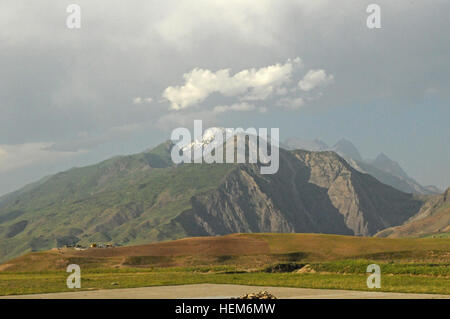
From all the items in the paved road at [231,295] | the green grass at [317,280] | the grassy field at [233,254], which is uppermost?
the paved road at [231,295]

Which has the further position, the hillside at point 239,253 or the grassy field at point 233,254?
the hillside at point 239,253

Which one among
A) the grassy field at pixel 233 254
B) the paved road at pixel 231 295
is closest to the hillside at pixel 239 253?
the grassy field at pixel 233 254

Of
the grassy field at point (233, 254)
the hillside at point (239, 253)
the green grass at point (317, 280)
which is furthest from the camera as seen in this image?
the hillside at point (239, 253)

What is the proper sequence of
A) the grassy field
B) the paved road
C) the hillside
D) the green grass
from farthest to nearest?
the hillside
the grassy field
the green grass
the paved road

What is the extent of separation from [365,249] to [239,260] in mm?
33333

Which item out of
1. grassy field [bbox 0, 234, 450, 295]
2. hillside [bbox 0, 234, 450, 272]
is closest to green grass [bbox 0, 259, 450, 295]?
grassy field [bbox 0, 234, 450, 295]

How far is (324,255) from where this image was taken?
415ft

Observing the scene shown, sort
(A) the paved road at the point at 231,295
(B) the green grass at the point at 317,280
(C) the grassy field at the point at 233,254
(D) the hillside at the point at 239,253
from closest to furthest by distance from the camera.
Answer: (A) the paved road at the point at 231,295 → (B) the green grass at the point at 317,280 → (C) the grassy field at the point at 233,254 → (D) the hillside at the point at 239,253

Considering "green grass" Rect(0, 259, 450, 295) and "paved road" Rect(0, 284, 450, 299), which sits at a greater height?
"paved road" Rect(0, 284, 450, 299)

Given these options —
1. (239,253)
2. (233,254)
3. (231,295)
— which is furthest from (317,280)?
(239,253)

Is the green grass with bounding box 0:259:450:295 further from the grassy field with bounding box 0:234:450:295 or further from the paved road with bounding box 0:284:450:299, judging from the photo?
the grassy field with bounding box 0:234:450:295

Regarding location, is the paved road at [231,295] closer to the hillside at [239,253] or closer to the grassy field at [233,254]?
the grassy field at [233,254]
